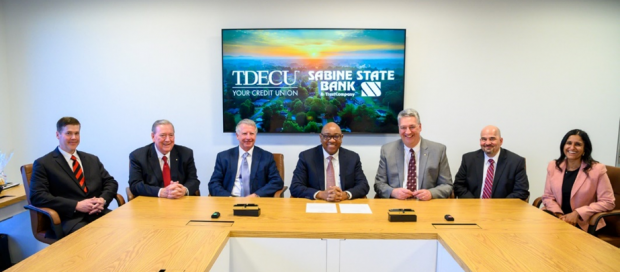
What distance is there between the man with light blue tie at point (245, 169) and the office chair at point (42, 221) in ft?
4.04

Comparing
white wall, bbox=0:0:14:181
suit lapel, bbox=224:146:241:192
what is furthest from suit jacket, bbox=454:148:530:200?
white wall, bbox=0:0:14:181

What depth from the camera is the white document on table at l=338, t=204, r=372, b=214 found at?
2500 millimetres

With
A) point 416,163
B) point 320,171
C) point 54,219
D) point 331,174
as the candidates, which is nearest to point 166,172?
point 54,219

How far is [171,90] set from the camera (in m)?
4.21

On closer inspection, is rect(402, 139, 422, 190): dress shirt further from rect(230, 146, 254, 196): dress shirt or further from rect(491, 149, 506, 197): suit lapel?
rect(230, 146, 254, 196): dress shirt

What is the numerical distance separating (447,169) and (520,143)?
5.18ft

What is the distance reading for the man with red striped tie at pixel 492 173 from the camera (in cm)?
332

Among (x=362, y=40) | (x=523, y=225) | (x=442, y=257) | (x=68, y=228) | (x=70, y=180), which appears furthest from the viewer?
(x=362, y=40)

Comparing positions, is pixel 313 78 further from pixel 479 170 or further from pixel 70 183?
pixel 70 183

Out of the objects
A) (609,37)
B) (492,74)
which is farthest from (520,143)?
(609,37)

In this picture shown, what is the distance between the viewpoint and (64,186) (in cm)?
297

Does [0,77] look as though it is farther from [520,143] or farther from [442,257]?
[520,143]

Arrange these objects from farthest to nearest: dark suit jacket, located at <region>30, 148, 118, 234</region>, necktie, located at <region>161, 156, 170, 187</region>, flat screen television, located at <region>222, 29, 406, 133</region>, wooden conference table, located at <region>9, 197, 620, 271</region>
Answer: flat screen television, located at <region>222, 29, 406, 133</region>, necktie, located at <region>161, 156, 170, 187</region>, dark suit jacket, located at <region>30, 148, 118, 234</region>, wooden conference table, located at <region>9, 197, 620, 271</region>

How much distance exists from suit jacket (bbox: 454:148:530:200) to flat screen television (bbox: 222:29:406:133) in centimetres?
94
